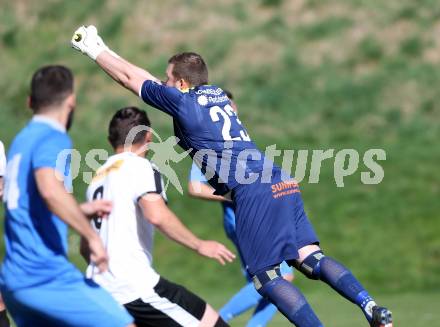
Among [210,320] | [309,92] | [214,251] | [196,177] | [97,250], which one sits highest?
[309,92]

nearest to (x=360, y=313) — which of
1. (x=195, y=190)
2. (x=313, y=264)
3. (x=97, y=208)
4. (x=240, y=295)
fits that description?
(x=240, y=295)

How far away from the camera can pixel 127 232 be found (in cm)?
587

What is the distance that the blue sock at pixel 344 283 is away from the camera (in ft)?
22.0

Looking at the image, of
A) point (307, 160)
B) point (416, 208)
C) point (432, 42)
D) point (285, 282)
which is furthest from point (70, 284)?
point (432, 42)

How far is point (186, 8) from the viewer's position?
70.8 ft

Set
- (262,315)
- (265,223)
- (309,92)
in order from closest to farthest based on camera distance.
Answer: (265,223)
(262,315)
(309,92)

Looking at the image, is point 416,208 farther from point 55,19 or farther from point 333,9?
point 55,19

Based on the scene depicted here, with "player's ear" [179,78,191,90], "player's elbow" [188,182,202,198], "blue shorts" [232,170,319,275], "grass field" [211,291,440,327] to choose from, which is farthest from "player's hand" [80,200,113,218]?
"grass field" [211,291,440,327]

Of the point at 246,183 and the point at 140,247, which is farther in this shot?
the point at 246,183

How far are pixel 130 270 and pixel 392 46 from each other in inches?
590

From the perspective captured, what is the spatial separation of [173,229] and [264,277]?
3.78ft

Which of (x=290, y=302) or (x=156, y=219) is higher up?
(x=290, y=302)

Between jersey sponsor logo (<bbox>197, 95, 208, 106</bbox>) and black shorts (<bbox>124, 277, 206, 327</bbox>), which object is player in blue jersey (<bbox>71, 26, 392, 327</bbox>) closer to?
jersey sponsor logo (<bbox>197, 95, 208, 106</bbox>)

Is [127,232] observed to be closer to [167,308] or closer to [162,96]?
[167,308]
